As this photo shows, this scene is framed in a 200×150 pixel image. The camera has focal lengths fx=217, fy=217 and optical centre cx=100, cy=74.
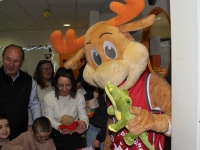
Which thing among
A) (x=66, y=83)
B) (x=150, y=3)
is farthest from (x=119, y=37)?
(x=150, y=3)

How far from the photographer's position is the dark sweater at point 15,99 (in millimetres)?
1833

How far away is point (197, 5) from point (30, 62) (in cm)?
691

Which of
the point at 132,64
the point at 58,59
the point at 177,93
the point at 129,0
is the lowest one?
the point at 177,93

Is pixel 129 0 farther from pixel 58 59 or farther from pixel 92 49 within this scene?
pixel 58 59

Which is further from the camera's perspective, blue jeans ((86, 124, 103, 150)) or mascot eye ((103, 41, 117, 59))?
blue jeans ((86, 124, 103, 150))

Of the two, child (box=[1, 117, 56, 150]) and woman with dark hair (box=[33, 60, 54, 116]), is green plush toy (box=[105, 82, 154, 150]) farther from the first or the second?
woman with dark hair (box=[33, 60, 54, 116])

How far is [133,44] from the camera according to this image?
101cm

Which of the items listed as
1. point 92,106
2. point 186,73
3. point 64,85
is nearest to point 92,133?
point 92,106

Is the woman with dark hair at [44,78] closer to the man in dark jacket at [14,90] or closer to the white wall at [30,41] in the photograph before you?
the man in dark jacket at [14,90]

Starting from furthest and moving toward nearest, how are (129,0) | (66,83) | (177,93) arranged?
(66,83) < (129,0) < (177,93)

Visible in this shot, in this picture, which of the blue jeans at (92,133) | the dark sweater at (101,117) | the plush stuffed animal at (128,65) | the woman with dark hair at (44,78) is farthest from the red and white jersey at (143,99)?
the woman with dark hair at (44,78)

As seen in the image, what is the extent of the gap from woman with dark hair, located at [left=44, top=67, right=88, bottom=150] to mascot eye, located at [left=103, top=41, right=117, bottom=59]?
829 millimetres

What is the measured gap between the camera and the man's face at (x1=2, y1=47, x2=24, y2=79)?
70.3 inches

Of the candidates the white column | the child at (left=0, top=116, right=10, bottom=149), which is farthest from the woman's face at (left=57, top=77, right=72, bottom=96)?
the white column
